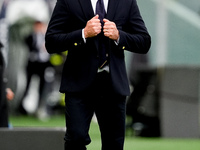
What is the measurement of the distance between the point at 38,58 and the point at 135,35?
11.0 metres

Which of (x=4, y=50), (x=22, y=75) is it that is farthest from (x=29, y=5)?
(x=4, y=50)

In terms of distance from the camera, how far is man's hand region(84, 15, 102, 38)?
5969 millimetres

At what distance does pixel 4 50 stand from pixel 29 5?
11.0m

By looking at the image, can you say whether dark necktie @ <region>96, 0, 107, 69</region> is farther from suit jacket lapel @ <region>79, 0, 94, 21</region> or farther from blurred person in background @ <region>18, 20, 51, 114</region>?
blurred person in background @ <region>18, 20, 51, 114</region>

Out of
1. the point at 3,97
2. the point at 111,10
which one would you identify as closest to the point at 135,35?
the point at 111,10

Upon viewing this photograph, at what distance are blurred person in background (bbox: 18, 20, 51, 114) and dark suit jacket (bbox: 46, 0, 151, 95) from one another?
10.8m

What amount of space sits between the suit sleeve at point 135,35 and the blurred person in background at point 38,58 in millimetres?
10734

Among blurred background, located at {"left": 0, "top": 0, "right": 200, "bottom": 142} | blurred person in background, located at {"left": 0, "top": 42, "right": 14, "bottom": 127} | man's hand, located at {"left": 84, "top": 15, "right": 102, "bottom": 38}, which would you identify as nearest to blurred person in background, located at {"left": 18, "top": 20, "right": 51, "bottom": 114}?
blurred background, located at {"left": 0, "top": 0, "right": 200, "bottom": 142}

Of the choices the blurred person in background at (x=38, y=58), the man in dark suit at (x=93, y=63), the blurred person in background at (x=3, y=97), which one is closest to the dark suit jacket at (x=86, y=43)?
the man in dark suit at (x=93, y=63)

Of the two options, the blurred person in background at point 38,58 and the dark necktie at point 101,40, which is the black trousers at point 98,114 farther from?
the blurred person in background at point 38,58

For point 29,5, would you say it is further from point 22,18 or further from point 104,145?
point 104,145

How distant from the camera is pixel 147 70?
12.5m

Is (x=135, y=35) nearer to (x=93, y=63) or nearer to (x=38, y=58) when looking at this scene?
(x=93, y=63)

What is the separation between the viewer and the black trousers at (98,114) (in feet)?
20.0
